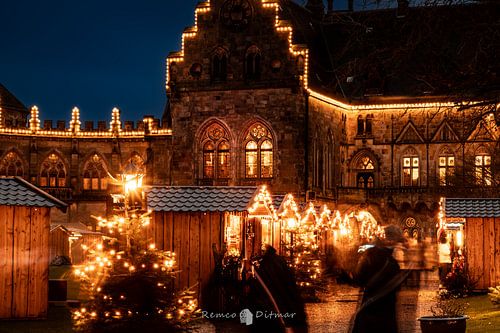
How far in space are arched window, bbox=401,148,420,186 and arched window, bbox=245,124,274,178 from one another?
38.7 feet

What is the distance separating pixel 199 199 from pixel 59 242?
37.0 meters

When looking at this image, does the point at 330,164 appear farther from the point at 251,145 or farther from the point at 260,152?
the point at 251,145

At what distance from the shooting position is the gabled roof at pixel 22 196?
23281 millimetres

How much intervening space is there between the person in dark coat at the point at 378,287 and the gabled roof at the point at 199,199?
43.3 ft

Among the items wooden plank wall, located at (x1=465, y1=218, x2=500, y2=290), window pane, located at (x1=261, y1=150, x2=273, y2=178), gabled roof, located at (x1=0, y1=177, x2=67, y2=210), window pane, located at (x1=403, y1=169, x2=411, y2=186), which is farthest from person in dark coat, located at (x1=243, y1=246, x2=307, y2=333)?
window pane, located at (x1=403, y1=169, x2=411, y2=186)

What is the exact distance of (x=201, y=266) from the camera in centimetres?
2659

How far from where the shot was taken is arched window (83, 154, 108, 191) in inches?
2844

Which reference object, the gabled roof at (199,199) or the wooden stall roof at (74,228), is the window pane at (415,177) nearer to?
the wooden stall roof at (74,228)

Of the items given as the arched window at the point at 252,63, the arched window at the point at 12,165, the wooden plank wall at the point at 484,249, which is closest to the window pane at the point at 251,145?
the arched window at the point at 252,63

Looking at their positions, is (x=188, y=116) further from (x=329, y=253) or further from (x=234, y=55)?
(x=329, y=253)

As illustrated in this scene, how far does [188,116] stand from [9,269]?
35.0 meters

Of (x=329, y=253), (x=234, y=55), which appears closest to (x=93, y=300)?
(x=329, y=253)

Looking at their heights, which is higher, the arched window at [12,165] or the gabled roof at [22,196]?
the arched window at [12,165]

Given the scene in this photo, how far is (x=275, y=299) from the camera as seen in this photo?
15328 mm
